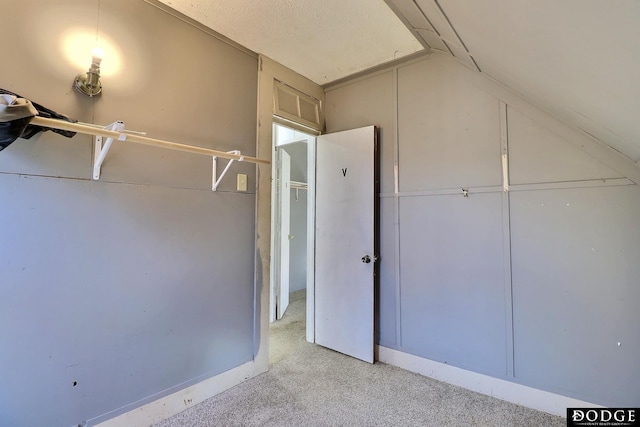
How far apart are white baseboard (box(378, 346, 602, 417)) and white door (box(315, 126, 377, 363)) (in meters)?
0.27

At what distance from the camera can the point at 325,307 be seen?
2854 mm

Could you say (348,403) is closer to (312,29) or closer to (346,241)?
(346,241)

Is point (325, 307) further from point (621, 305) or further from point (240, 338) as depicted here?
point (621, 305)

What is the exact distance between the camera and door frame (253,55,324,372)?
90.4 inches

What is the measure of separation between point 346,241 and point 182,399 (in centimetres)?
171

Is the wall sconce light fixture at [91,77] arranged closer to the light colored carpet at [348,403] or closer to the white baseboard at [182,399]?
A: the white baseboard at [182,399]

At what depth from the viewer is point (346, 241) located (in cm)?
272

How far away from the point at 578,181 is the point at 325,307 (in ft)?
7.20

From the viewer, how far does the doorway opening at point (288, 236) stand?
3018mm

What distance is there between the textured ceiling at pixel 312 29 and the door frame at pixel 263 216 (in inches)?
8.6

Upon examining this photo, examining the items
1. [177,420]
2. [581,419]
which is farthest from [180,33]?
[581,419]

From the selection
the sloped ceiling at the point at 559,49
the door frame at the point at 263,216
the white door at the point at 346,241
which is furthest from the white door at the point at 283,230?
the sloped ceiling at the point at 559,49

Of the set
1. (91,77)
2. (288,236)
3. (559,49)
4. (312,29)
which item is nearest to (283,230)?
(288,236)

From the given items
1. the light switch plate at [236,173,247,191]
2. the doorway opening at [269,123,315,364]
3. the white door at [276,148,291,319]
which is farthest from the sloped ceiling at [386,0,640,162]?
the white door at [276,148,291,319]
